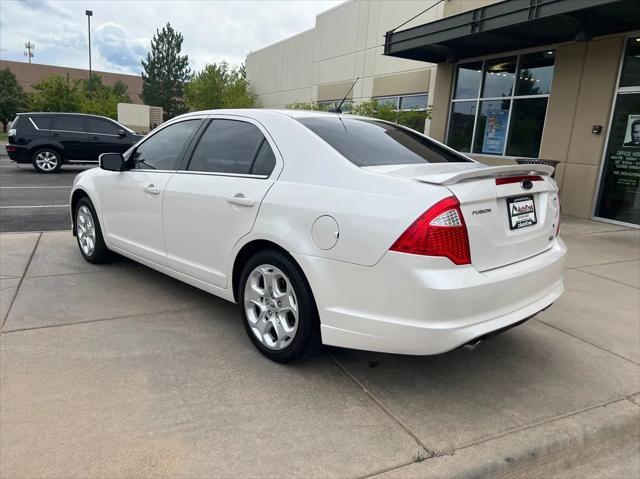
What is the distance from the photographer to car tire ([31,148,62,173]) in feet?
48.6

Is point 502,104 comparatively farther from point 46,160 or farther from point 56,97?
point 56,97

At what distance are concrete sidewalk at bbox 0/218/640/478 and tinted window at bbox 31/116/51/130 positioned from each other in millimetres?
12533

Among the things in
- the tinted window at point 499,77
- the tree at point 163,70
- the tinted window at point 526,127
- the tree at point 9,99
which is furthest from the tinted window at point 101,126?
the tree at point 163,70

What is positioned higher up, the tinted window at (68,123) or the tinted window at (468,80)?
the tinted window at (468,80)

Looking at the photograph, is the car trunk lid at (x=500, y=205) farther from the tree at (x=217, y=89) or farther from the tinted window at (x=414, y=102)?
the tree at (x=217, y=89)

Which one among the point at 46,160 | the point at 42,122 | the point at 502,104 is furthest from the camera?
the point at 46,160

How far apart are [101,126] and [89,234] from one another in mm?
11573

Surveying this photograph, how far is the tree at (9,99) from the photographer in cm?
4875

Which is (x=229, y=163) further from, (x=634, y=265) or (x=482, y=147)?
(x=482, y=147)

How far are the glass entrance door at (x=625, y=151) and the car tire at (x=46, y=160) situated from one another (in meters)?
14.5

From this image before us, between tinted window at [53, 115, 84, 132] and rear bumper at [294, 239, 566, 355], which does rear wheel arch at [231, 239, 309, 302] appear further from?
tinted window at [53, 115, 84, 132]

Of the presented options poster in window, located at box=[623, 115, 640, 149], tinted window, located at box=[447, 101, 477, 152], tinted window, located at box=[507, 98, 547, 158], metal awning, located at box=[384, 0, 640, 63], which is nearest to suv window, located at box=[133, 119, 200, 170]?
metal awning, located at box=[384, 0, 640, 63]

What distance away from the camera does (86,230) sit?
534 cm

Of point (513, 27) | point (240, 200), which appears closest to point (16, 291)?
point (240, 200)
